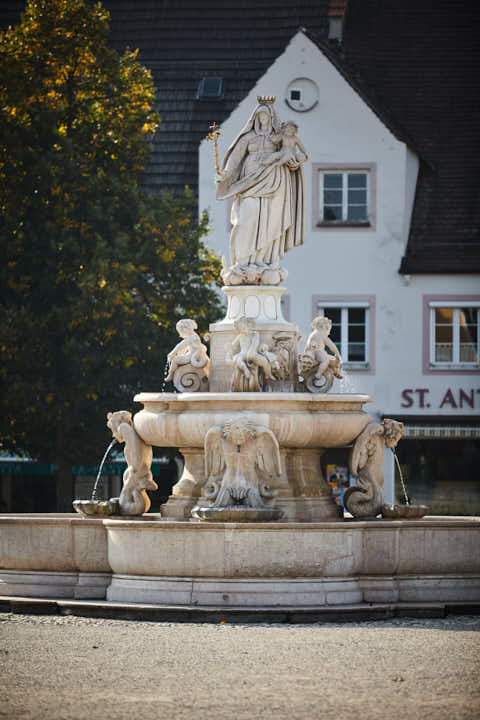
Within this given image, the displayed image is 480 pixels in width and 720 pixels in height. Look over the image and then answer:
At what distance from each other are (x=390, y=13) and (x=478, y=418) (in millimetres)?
10972

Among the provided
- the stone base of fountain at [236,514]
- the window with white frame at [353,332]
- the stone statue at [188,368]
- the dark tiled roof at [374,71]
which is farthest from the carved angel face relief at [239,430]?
the dark tiled roof at [374,71]

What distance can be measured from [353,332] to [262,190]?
18018 millimetres

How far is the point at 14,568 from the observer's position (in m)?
16.8

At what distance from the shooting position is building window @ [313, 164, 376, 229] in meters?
36.6

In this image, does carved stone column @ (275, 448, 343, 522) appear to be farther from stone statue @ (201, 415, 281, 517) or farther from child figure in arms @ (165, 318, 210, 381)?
child figure in arms @ (165, 318, 210, 381)

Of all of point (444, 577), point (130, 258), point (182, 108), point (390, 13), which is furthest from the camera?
point (390, 13)

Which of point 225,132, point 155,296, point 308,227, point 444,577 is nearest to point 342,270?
point 308,227

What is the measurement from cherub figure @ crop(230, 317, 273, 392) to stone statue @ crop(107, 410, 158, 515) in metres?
1.13

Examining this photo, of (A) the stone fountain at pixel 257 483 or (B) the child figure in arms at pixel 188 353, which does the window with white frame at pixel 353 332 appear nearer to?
(A) the stone fountain at pixel 257 483

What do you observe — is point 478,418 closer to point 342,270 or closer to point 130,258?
point 342,270

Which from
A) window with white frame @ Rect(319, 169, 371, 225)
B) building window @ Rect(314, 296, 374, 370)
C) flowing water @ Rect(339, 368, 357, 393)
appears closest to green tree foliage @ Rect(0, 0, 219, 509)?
flowing water @ Rect(339, 368, 357, 393)

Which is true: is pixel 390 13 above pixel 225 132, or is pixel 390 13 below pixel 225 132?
above

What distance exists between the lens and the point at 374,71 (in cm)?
3966

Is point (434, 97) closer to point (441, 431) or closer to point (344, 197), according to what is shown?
point (344, 197)
